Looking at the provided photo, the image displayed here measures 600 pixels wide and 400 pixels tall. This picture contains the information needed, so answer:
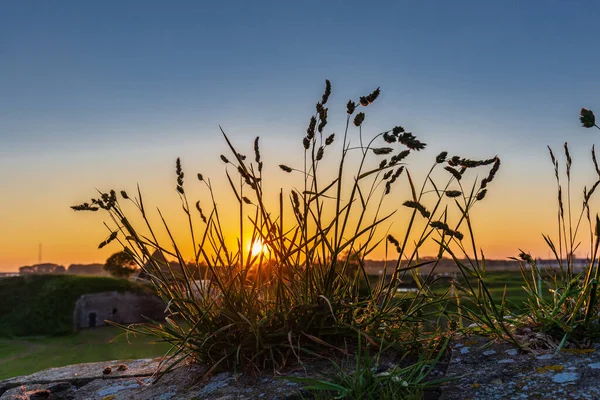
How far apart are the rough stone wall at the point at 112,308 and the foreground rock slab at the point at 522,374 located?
12.5 m

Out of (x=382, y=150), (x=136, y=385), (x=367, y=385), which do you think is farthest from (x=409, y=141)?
(x=136, y=385)

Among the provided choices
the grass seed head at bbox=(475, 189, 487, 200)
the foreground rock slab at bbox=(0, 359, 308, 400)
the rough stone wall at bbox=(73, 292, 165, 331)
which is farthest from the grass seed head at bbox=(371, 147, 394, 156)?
the rough stone wall at bbox=(73, 292, 165, 331)

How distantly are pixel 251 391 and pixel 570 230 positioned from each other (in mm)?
→ 2194

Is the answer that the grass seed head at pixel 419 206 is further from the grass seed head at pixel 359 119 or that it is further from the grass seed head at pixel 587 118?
the grass seed head at pixel 587 118

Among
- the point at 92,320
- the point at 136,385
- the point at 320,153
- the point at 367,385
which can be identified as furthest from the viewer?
the point at 92,320

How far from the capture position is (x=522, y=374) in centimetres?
260

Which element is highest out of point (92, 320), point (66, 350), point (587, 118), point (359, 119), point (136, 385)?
point (359, 119)

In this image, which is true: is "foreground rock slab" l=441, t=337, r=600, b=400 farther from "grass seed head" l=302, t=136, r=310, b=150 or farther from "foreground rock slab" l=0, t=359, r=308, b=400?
"grass seed head" l=302, t=136, r=310, b=150

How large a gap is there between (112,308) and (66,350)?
10.2 ft

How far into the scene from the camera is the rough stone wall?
47.0ft

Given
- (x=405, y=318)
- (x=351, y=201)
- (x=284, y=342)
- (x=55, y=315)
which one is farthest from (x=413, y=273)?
(x=55, y=315)

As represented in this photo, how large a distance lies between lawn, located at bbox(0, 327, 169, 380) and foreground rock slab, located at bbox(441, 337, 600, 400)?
6703 millimetres

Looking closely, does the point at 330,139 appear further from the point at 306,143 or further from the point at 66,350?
the point at 66,350

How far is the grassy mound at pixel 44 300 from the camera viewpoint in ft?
45.4
